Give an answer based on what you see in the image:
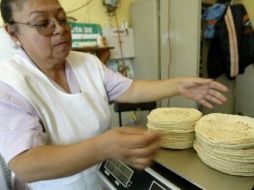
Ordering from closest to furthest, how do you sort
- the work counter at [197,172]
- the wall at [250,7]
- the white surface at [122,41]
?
the work counter at [197,172], the white surface at [122,41], the wall at [250,7]

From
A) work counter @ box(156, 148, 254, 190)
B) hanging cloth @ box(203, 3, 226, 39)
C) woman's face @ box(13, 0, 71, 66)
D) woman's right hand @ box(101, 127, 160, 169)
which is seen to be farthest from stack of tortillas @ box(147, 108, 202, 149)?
hanging cloth @ box(203, 3, 226, 39)

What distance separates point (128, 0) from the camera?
239 centimetres

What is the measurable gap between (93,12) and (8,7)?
147 cm

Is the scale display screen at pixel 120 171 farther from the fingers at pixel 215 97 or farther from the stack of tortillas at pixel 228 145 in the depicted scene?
the fingers at pixel 215 97

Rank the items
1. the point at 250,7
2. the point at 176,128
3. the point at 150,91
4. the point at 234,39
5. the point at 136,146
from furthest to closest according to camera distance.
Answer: the point at 250,7 → the point at 234,39 → the point at 150,91 → the point at 176,128 → the point at 136,146

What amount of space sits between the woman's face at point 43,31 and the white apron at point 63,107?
2.3 inches

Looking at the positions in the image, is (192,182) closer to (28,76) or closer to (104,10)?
(28,76)

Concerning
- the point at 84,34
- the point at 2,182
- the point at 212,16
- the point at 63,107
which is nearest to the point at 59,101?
the point at 63,107

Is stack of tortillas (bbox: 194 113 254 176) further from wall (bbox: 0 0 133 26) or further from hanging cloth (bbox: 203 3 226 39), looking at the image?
wall (bbox: 0 0 133 26)

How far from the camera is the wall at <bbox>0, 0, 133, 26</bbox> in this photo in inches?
79.6

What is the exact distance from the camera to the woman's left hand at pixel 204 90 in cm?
80

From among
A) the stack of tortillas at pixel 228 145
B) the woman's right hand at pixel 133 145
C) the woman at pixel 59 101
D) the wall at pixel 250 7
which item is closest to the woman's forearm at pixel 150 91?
the woman at pixel 59 101

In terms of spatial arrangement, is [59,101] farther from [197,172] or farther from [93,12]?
[93,12]

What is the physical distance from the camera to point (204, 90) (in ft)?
2.70
